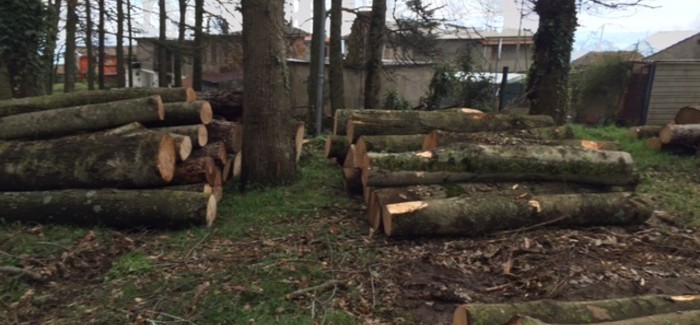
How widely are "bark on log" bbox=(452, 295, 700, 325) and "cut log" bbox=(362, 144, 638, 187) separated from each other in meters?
2.45

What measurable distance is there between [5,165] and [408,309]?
4784 millimetres

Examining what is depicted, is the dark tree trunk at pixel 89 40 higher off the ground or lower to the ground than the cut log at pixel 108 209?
higher

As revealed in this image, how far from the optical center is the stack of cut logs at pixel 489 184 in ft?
15.4

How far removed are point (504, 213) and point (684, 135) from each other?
19.6ft

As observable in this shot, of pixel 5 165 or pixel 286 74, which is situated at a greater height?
pixel 286 74

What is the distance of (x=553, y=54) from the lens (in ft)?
33.3

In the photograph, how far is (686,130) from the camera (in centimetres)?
867

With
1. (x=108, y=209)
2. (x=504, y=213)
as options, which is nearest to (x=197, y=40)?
(x=108, y=209)

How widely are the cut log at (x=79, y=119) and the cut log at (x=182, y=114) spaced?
1.02ft

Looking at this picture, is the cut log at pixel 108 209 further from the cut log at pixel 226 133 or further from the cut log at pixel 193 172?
the cut log at pixel 226 133

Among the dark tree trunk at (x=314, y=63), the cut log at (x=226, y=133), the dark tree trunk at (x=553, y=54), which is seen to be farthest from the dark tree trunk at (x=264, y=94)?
the dark tree trunk at (x=314, y=63)

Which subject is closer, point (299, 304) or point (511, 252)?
point (299, 304)

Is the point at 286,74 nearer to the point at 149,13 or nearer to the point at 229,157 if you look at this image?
the point at 229,157

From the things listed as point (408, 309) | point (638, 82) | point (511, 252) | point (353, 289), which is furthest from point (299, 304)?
point (638, 82)
